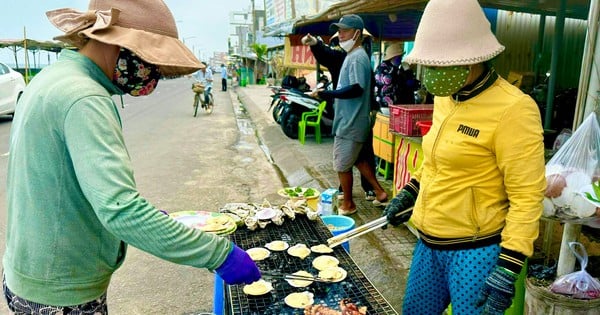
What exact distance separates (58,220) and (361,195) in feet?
15.4

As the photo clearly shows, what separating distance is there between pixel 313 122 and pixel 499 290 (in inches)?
304

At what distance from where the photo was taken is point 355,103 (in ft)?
15.5

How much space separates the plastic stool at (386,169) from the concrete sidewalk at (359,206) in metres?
0.08

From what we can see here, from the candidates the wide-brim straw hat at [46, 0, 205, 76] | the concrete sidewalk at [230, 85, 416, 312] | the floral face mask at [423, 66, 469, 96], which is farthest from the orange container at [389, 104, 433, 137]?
the wide-brim straw hat at [46, 0, 205, 76]

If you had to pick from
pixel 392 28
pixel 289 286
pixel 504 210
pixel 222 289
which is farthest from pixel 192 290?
pixel 392 28

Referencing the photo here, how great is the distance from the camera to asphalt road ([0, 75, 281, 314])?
11.4 feet

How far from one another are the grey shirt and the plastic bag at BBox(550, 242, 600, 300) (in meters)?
2.69

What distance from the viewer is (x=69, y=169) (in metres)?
1.33

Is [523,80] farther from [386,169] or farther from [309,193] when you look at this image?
[309,193]

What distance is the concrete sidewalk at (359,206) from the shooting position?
11.9 feet

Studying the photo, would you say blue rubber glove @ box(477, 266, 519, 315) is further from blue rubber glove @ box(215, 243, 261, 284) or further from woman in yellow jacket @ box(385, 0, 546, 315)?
blue rubber glove @ box(215, 243, 261, 284)

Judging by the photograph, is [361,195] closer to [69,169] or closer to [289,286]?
[289,286]

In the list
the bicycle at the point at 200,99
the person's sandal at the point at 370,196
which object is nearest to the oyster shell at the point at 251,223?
the person's sandal at the point at 370,196

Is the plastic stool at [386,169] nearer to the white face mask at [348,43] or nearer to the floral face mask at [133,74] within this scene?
the white face mask at [348,43]
